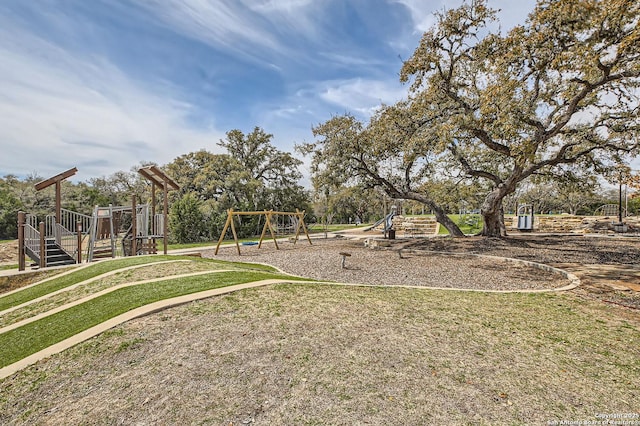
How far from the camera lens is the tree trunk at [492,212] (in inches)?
522

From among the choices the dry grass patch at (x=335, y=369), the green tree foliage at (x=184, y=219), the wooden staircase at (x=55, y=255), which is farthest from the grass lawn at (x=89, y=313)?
the green tree foliage at (x=184, y=219)

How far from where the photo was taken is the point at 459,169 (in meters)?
15.2

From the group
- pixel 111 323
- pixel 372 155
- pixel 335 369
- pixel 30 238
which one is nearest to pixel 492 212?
→ pixel 372 155

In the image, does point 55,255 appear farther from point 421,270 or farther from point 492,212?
point 492,212

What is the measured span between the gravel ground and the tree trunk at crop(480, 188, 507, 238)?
4319mm

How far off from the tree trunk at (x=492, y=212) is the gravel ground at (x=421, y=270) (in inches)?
170

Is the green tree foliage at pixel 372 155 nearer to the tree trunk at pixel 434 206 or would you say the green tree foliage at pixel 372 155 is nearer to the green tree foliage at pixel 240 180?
the tree trunk at pixel 434 206

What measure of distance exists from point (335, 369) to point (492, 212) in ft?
43.8

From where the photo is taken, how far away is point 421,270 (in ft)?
27.6

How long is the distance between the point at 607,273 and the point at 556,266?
3.69 feet

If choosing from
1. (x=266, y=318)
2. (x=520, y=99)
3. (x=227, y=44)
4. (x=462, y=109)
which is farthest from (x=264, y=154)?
(x=266, y=318)

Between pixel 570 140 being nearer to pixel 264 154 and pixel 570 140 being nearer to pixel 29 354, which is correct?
pixel 29 354

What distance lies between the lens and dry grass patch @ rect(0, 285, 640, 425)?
2391mm

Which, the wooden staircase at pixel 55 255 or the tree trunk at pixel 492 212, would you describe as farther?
the tree trunk at pixel 492 212
